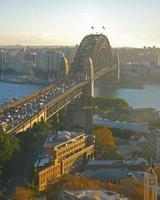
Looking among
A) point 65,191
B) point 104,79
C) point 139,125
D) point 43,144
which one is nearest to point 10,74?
point 104,79

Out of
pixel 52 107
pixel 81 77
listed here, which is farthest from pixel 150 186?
pixel 81 77

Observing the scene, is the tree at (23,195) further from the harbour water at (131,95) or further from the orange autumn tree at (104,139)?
the harbour water at (131,95)

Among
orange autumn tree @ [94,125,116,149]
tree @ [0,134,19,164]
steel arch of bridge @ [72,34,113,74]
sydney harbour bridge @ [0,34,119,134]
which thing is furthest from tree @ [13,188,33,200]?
steel arch of bridge @ [72,34,113,74]

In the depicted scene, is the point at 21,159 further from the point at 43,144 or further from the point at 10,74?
the point at 10,74

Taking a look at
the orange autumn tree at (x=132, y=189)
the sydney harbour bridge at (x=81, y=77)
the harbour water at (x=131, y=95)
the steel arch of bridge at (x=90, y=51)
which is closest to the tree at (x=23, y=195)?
the orange autumn tree at (x=132, y=189)

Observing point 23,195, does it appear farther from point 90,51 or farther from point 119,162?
point 90,51

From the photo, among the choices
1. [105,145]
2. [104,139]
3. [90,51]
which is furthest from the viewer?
[90,51]

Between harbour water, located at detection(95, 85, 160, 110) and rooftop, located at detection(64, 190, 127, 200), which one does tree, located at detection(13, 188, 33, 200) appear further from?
harbour water, located at detection(95, 85, 160, 110)
